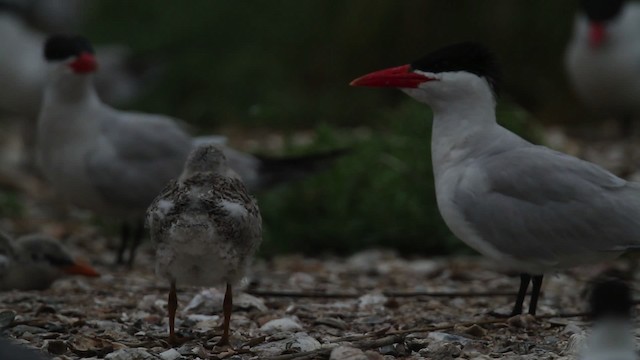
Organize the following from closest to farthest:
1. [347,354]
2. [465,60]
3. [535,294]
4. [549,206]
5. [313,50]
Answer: [347,354] → [549,206] → [535,294] → [465,60] → [313,50]

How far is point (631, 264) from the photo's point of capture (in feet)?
18.9

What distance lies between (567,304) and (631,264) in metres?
0.96

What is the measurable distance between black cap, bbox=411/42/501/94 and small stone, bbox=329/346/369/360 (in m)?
1.31

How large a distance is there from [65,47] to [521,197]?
2.90 meters

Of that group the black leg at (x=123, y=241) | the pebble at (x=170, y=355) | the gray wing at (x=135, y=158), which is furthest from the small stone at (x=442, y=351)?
the black leg at (x=123, y=241)

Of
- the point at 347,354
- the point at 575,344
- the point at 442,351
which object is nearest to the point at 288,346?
the point at 347,354

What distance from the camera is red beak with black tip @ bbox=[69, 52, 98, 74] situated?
6.18 metres

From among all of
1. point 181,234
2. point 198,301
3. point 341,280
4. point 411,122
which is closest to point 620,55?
point 411,122

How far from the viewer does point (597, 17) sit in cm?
866

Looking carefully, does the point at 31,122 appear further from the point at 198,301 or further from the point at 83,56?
the point at 198,301

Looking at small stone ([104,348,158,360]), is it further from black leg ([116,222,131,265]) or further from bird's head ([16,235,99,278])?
black leg ([116,222,131,265])

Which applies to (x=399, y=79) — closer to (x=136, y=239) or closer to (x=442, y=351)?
(x=442, y=351)

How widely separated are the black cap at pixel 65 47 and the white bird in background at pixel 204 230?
8.37ft

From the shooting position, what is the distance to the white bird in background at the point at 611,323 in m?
2.90
